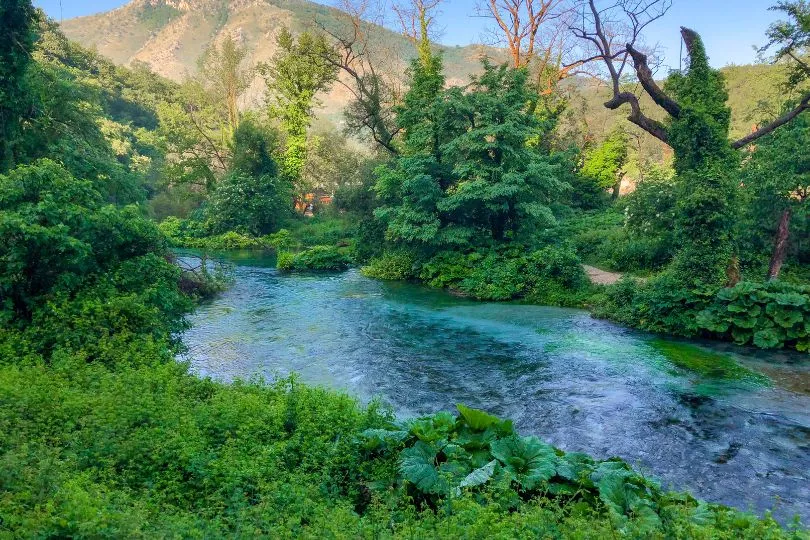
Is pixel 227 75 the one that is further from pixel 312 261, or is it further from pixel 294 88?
pixel 312 261

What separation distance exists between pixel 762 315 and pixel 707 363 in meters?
2.44

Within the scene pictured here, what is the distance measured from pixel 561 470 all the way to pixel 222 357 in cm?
854

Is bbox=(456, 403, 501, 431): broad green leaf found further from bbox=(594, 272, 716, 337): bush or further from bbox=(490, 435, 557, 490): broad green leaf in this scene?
→ bbox=(594, 272, 716, 337): bush

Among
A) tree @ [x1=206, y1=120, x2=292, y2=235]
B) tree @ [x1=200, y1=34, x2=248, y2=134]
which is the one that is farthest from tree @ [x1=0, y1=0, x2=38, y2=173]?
tree @ [x1=200, y1=34, x2=248, y2=134]

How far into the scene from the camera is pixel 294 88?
1575 inches

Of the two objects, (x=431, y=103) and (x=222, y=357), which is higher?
(x=431, y=103)

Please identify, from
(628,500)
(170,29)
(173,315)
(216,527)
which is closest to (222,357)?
(173,315)

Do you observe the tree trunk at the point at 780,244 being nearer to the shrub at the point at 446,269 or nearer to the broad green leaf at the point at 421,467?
the shrub at the point at 446,269

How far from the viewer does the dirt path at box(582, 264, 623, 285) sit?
19.3 metres

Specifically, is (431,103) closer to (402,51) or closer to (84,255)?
(402,51)

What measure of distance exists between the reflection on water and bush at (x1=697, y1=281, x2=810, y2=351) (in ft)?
2.07

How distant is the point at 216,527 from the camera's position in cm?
404

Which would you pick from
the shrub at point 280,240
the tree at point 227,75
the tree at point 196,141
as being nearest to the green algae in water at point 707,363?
the shrub at point 280,240

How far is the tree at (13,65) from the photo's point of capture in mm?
12359
